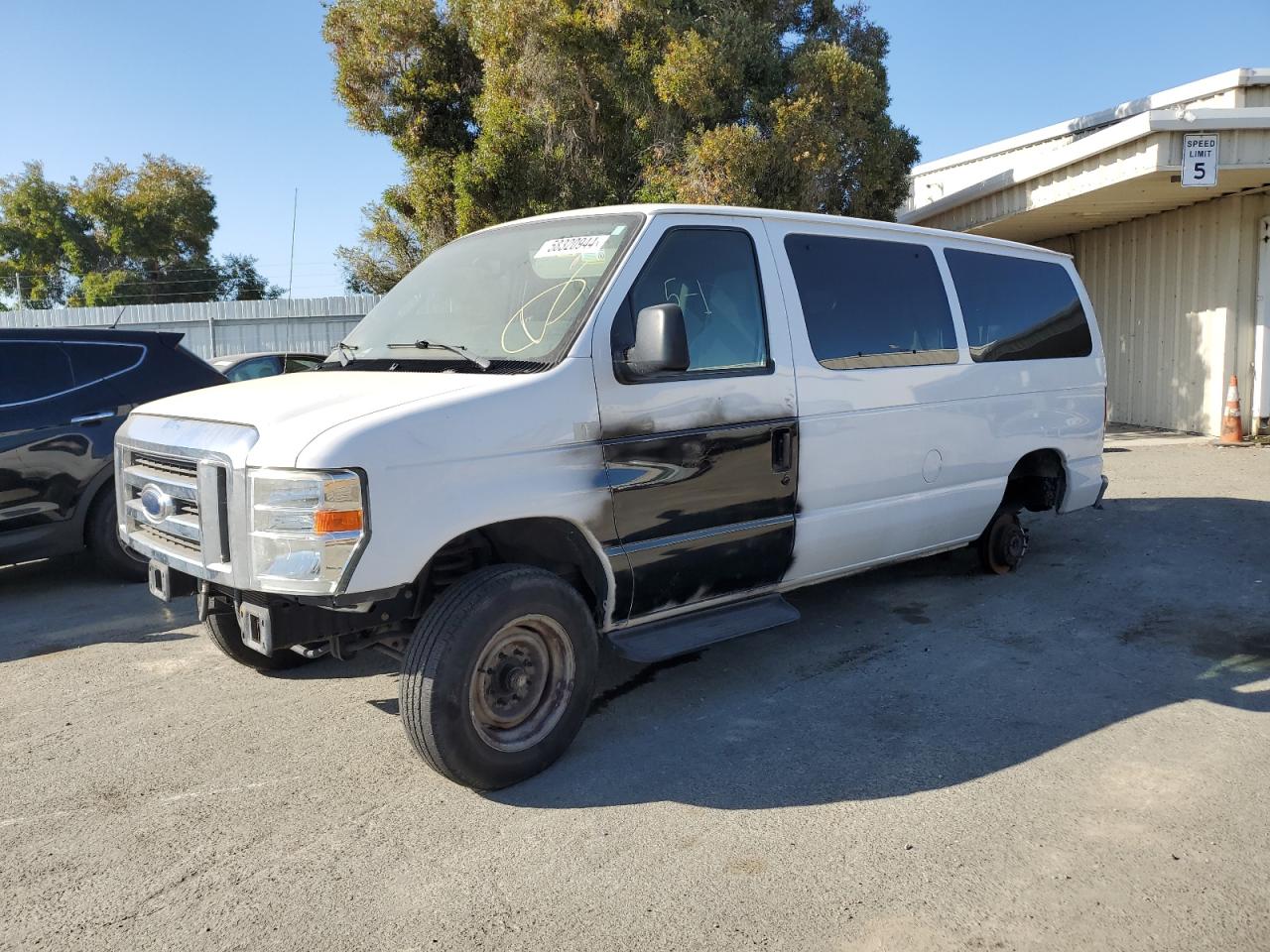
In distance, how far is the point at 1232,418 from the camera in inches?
495

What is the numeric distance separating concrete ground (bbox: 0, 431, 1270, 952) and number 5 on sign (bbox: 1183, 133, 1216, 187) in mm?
7509

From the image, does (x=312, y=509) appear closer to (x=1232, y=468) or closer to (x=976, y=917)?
(x=976, y=917)

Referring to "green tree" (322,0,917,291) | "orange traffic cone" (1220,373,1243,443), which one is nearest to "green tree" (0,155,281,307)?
"green tree" (322,0,917,291)

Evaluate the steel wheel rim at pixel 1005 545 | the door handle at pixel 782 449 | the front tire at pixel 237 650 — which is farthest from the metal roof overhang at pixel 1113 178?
the front tire at pixel 237 650

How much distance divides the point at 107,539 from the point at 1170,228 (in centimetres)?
1425

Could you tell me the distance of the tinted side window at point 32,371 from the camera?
627 centimetres

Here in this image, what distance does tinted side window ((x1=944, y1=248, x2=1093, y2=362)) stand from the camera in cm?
559

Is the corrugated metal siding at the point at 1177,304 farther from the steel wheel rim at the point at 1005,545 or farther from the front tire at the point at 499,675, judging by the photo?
the front tire at the point at 499,675

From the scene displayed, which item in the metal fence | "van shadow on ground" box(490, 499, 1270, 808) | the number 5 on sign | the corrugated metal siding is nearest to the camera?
"van shadow on ground" box(490, 499, 1270, 808)

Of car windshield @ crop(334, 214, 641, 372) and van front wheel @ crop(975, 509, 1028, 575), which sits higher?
car windshield @ crop(334, 214, 641, 372)

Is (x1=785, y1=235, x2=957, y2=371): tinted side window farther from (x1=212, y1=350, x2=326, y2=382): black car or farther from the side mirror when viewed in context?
(x1=212, y1=350, x2=326, y2=382): black car

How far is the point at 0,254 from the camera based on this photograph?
4294cm

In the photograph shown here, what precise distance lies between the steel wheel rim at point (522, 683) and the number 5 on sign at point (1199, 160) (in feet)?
35.2

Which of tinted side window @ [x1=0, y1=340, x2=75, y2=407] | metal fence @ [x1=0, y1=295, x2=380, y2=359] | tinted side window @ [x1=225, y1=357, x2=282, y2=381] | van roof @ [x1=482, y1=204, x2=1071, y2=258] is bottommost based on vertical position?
tinted side window @ [x1=0, y1=340, x2=75, y2=407]
